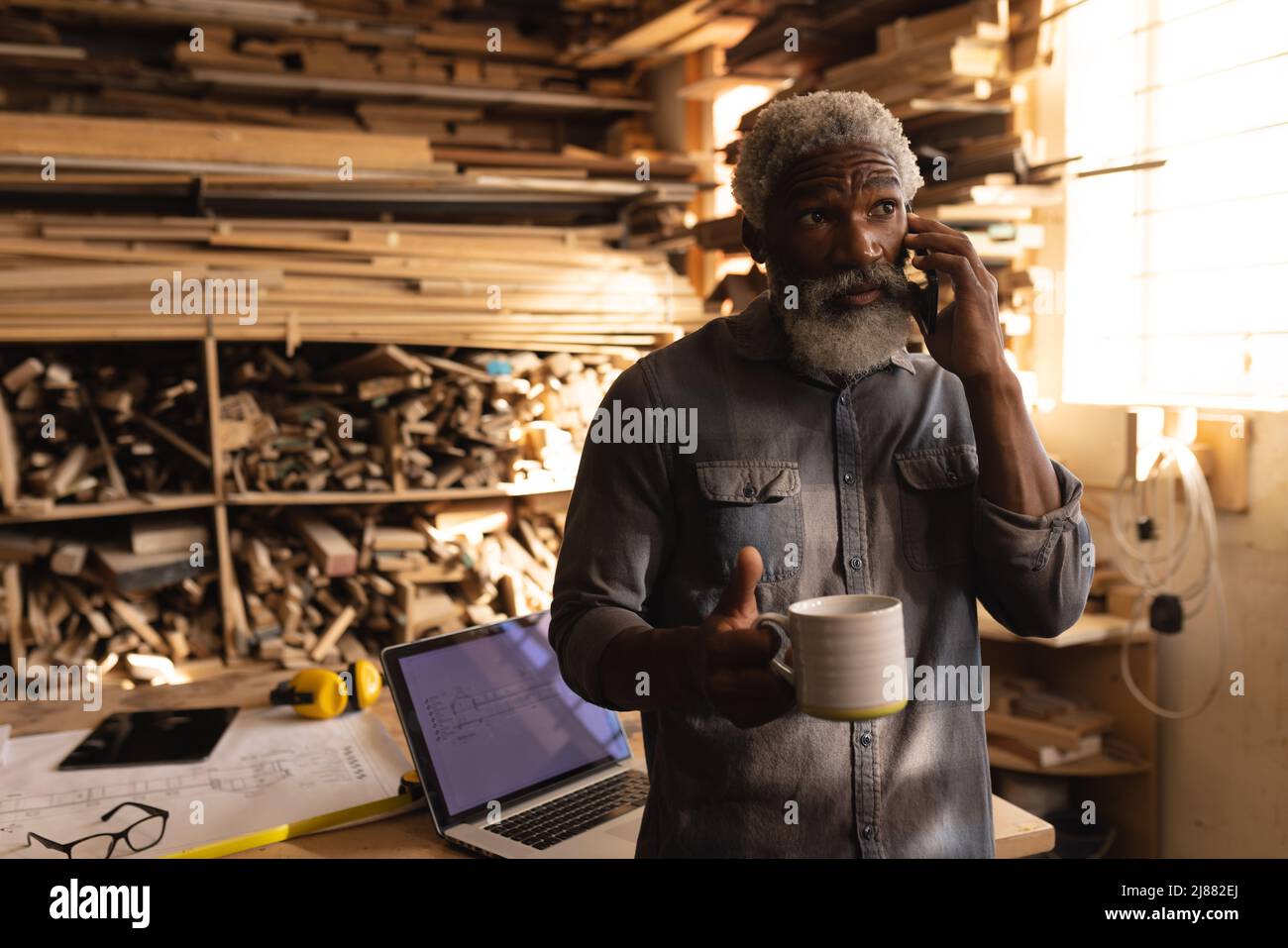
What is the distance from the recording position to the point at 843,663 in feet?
3.73

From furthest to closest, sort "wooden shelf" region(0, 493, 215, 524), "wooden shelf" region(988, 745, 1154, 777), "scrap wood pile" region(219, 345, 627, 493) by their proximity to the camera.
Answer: "scrap wood pile" region(219, 345, 627, 493) < "wooden shelf" region(0, 493, 215, 524) < "wooden shelf" region(988, 745, 1154, 777)

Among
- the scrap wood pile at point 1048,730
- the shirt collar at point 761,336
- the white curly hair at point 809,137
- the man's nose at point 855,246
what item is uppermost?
the white curly hair at point 809,137

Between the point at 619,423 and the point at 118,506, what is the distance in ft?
10.6

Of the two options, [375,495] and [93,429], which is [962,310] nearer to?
[375,495]

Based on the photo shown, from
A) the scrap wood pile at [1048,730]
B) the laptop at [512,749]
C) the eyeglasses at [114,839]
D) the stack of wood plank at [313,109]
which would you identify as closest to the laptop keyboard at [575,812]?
the laptop at [512,749]

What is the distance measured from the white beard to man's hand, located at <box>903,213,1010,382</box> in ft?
0.17

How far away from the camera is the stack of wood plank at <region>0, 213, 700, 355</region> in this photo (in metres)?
4.00

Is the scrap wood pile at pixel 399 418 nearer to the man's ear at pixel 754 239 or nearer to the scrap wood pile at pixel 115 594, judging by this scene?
the scrap wood pile at pixel 115 594

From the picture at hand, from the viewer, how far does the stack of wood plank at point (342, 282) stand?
400 cm

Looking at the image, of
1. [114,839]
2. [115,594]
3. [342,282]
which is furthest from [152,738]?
[342,282]

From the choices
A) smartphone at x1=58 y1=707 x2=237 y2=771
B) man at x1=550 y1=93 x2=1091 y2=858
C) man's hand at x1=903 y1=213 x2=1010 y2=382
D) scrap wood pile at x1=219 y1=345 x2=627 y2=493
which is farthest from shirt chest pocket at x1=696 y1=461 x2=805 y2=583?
scrap wood pile at x1=219 y1=345 x2=627 y2=493

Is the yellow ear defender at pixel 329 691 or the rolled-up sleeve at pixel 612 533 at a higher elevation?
the rolled-up sleeve at pixel 612 533

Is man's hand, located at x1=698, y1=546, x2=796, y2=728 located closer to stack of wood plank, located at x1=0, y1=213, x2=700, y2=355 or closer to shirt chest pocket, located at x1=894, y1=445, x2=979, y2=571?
shirt chest pocket, located at x1=894, y1=445, x2=979, y2=571

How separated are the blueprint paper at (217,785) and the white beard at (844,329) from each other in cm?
99
